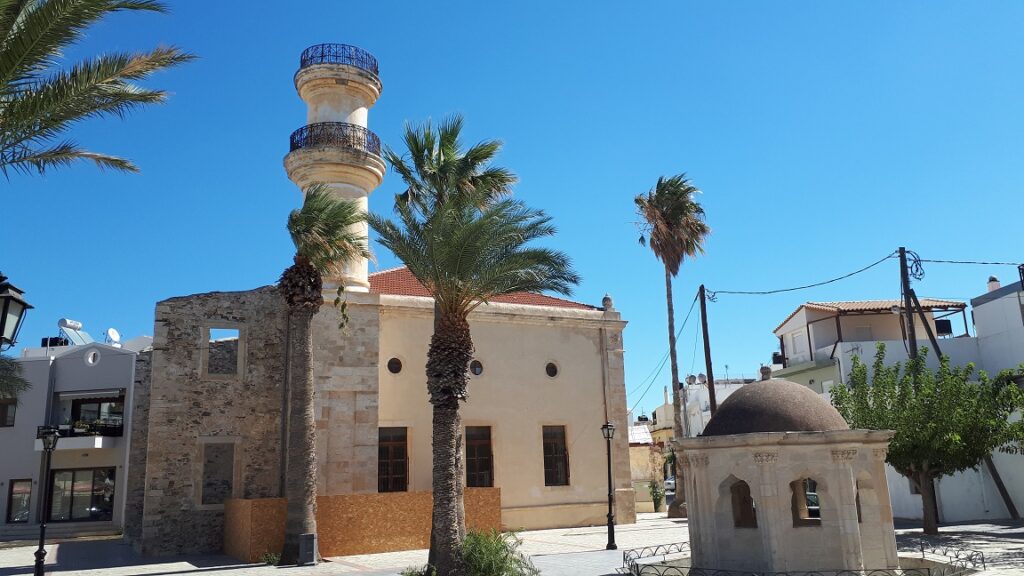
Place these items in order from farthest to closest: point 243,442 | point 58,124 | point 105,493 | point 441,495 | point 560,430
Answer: point 105,493, point 560,430, point 243,442, point 441,495, point 58,124

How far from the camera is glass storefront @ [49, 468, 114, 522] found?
3356 centimetres

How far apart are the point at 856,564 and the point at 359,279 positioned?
1678 cm

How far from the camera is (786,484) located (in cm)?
1280

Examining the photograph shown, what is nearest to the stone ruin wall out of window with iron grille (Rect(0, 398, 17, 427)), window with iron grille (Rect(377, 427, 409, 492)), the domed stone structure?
window with iron grille (Rect(377, 427, 409, 492))

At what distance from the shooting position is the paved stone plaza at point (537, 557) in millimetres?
16547

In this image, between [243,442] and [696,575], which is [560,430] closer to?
[243,442]

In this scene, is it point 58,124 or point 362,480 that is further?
point 362,480

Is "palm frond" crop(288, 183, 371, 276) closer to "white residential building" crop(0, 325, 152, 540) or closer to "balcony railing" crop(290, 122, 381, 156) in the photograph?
"balcony railing" crop(290, 122, 381, 156)

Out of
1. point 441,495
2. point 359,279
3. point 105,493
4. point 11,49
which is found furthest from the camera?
point 105,493

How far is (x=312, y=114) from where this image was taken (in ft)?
80.8

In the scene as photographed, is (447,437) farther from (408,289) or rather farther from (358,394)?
(408,289)

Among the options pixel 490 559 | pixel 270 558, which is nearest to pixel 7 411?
pixel 270 558

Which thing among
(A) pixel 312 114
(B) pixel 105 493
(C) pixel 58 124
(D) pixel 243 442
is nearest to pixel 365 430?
(D) pixel 243 442

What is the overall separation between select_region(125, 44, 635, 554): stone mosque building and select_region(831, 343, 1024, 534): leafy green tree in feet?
31.9
